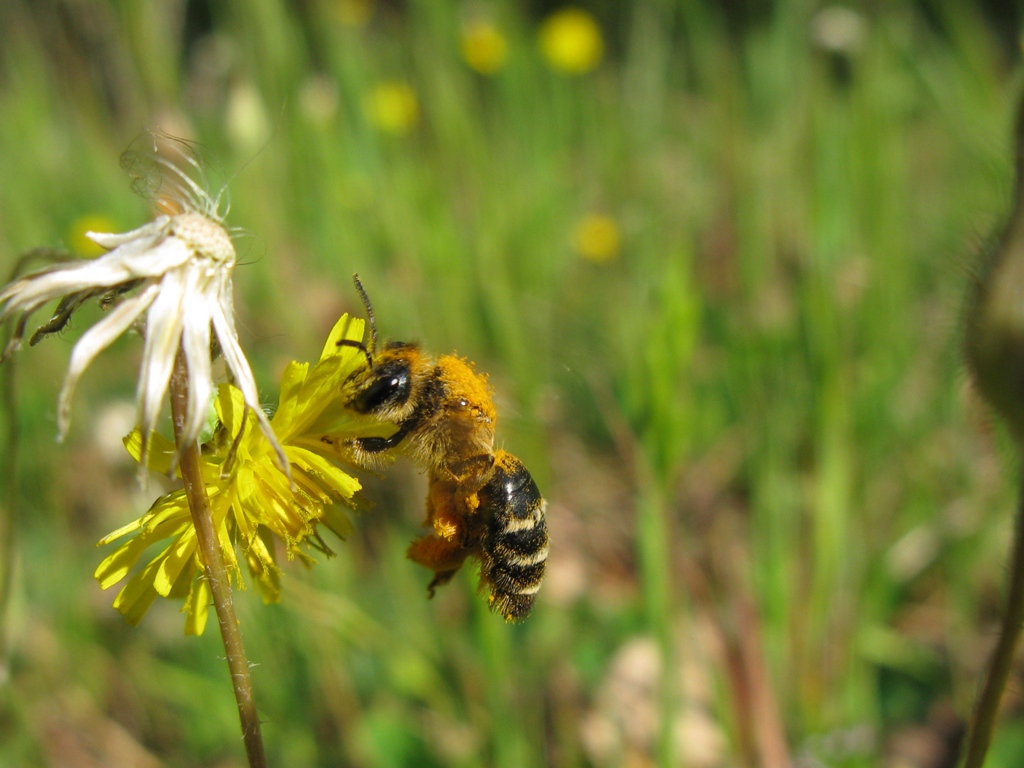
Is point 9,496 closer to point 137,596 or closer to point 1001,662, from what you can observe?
point 137,596

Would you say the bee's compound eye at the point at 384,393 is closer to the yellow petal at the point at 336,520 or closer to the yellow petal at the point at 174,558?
the yellow petal at the point at 336,520

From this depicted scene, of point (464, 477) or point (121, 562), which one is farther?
point (464, 477)

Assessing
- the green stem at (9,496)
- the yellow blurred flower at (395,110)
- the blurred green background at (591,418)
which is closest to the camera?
the green stem at (9,496)

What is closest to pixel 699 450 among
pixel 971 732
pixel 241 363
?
pixel 971 732

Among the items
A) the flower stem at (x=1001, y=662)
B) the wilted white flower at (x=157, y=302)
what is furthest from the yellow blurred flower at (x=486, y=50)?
the flower stem at (x=1001, y=662)

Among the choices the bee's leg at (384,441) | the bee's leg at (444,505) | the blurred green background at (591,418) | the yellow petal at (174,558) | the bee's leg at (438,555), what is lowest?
the blurred green background at (591,418)

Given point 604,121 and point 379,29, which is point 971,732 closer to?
point 604,121

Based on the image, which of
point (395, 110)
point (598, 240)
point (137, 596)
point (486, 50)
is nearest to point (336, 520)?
point (137, 596)
